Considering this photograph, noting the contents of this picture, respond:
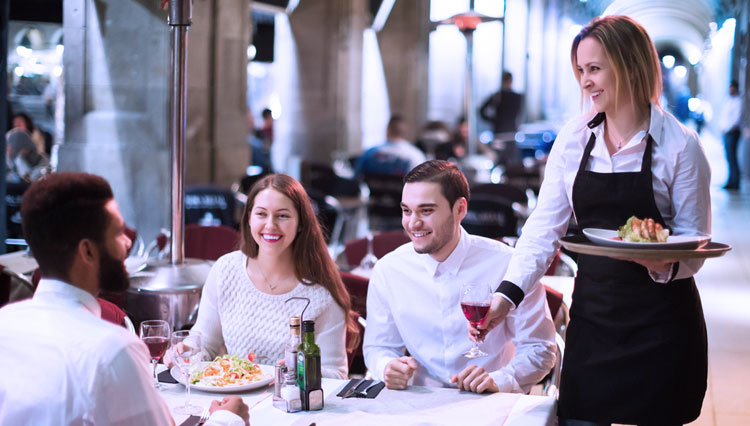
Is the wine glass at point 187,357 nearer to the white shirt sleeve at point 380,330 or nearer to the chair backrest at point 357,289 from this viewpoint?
the white shirt sleeve at point 380,330

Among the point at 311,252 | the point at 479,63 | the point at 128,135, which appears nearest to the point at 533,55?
the point at 479,63

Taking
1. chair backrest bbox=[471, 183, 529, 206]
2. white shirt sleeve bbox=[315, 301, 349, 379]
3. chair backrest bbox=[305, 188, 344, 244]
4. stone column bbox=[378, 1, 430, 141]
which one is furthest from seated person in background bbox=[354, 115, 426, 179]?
white shirt sleeve bbox=[315, 301, 349, 379]

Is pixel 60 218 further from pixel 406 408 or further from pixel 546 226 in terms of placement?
pixel 546 226

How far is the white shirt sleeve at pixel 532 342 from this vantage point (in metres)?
2.54

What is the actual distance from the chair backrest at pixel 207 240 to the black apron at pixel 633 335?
2.75 meters

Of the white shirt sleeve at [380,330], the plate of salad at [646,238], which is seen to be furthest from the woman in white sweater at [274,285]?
the plate of salad at [646,238]

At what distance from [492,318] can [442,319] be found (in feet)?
1.52

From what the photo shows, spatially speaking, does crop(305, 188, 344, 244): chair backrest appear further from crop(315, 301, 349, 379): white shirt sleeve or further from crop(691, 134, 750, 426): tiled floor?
crop(315, 301, 349, 379): white shirt sleeve

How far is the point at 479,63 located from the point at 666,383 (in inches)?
739

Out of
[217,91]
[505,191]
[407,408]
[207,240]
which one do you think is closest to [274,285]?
[407,408]

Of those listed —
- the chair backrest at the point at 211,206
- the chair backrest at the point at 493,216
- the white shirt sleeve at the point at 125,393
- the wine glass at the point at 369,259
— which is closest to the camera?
the white shirt sleeve at the point at 125,393

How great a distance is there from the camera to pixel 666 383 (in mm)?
2086

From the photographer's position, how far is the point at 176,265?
332 centimetres

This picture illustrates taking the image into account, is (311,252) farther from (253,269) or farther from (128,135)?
(128,135)
